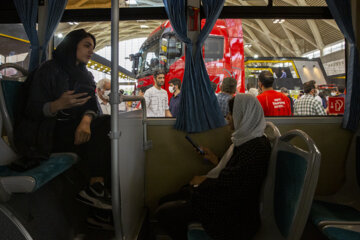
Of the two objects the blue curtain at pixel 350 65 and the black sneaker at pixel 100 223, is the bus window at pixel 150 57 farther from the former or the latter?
the black sneaker at pixel 100 223

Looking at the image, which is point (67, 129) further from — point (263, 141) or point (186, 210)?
point (263, 141)

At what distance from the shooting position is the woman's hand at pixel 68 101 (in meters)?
1.78

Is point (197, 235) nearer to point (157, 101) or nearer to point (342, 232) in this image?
point (342, 232)

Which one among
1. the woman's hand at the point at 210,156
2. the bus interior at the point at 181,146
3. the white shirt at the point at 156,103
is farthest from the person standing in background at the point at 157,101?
the woman's hand at the point at 210,156

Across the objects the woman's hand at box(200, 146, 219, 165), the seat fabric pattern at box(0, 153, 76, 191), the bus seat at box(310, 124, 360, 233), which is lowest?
the bus seat at box(310, 124, 360, 233)

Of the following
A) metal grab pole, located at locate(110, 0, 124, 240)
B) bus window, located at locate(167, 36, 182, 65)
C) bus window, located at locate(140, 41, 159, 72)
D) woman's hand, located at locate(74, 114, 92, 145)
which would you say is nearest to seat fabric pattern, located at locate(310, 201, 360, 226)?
metal grab pole, located at locate(110, 0, 124, 240)

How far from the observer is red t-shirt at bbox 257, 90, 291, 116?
8.70 ft

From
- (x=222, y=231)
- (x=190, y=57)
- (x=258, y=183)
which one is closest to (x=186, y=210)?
(x=222, y=231)

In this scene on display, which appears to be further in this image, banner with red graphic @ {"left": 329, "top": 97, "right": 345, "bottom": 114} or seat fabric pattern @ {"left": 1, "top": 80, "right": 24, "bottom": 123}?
banner with red graphic @ {"left": 329, "top": 97, "right": 345, "bottom": 114}

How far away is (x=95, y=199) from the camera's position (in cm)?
157

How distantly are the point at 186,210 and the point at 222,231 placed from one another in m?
0.30

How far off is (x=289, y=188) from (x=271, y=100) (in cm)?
164

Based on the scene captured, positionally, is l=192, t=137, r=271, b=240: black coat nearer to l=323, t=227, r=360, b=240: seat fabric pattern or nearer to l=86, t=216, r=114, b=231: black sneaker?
l=323, t=227, r=360, b=240: seat fabric pattern

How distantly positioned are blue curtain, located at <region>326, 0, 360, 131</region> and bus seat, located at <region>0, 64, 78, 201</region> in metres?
2.62
